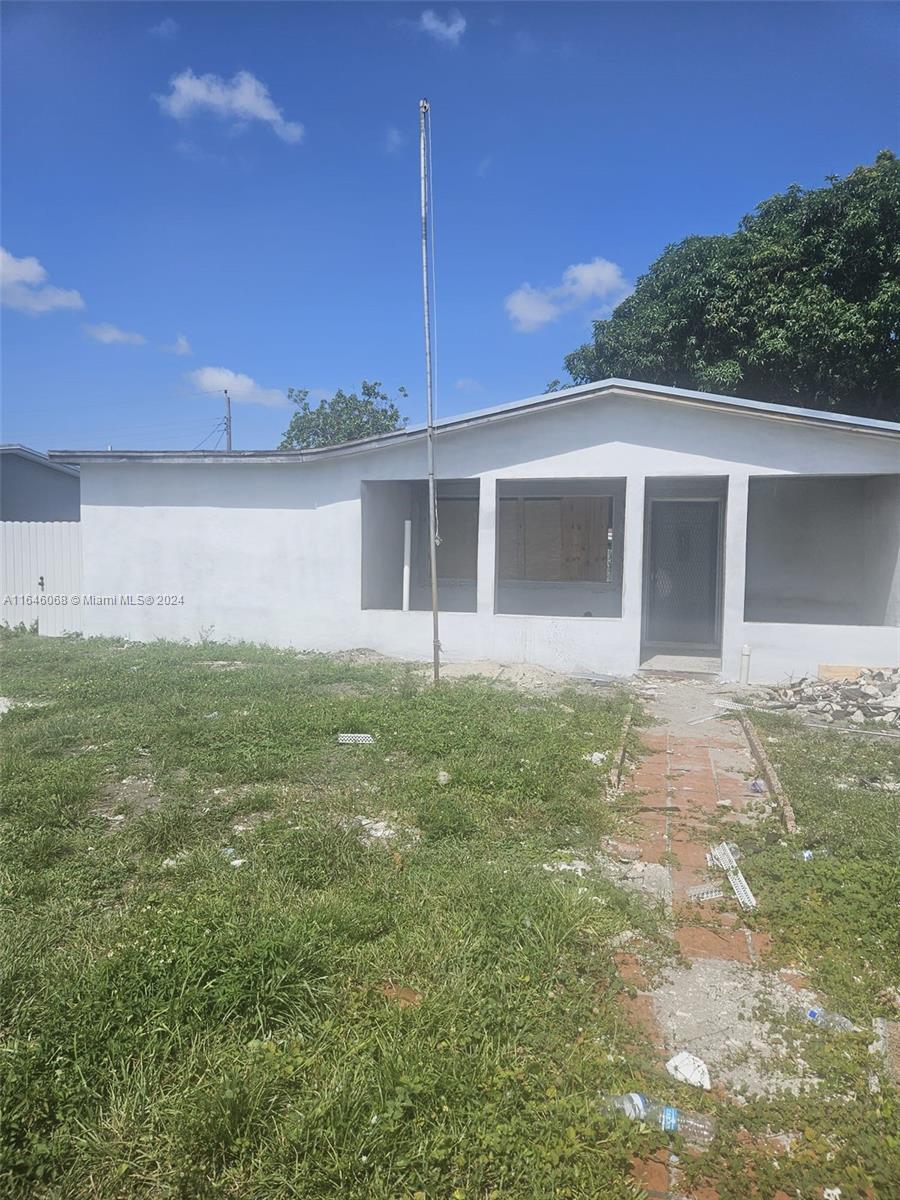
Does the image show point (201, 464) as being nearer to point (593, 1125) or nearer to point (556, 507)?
point (556, 507)

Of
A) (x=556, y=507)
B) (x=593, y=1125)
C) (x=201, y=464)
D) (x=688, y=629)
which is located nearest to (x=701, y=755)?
(x=593, y=1125)

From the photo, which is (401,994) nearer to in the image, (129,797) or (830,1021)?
(830,1021)

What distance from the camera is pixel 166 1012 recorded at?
2.61m

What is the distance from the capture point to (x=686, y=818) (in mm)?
5043

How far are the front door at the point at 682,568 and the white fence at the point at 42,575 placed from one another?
32.5ft

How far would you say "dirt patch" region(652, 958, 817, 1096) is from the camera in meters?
2.59

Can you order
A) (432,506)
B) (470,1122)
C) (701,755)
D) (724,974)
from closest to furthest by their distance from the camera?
(470,1122), (724,974), (701,755), (432,506)

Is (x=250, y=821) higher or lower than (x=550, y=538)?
lower

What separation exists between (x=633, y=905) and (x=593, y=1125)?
1471 millimetres

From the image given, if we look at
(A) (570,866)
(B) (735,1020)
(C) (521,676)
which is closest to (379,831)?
(A) (570,866)

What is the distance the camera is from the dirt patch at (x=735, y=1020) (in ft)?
8.48

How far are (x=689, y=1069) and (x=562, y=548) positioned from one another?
10.8 m

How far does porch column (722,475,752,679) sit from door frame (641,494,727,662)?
1310mm

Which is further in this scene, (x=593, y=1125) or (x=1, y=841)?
(x=1, y=841)
